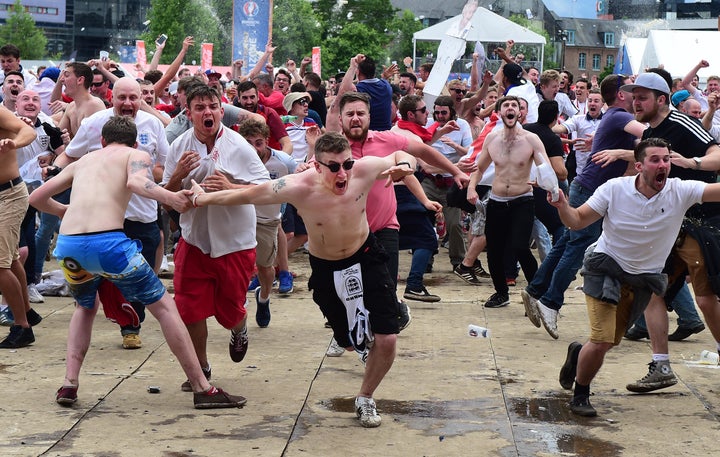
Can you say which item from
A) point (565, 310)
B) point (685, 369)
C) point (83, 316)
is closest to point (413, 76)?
point (565, 310)

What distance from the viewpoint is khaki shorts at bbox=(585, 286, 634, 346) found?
21.1 feet

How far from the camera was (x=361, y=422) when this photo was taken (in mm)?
6203

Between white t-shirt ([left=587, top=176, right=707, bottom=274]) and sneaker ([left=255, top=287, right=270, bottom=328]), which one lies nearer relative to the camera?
white t-shirt ([left=587, top=176, right=707, bottom=274])

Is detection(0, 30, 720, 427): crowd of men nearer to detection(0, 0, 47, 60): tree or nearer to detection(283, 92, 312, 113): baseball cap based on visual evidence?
detection(283, 92, 312, 113): baseball cap

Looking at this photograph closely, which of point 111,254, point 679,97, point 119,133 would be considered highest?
point 679,97

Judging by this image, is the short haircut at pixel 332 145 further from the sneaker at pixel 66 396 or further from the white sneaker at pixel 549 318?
the white sneaker at pixel 549 318

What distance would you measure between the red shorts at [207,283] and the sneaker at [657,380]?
2589 millimetres

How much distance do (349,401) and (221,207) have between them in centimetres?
144

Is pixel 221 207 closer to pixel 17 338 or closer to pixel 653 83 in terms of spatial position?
pixel 17 338

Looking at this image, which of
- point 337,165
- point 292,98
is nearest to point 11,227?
point 337,165

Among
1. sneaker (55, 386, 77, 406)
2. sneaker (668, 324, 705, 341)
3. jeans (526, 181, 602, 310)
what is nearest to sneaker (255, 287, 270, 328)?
jeans (526, 181, 602, 310)

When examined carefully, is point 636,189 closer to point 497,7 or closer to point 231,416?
point 231,416

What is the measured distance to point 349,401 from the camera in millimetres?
6793

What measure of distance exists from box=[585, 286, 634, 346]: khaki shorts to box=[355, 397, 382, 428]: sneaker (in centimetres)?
136
